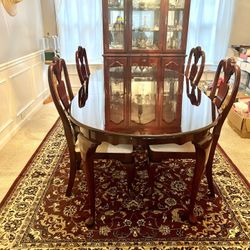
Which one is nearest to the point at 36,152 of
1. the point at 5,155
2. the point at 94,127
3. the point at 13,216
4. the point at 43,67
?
the point at 5,155

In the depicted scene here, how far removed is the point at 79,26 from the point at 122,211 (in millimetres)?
3670

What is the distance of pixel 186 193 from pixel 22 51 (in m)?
2.80

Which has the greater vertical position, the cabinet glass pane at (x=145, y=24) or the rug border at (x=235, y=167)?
the cabinet glass pane at (x=145, y=24)

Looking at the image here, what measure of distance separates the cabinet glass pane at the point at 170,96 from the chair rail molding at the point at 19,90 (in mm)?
1801

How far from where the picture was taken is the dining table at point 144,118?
1400 millimetres

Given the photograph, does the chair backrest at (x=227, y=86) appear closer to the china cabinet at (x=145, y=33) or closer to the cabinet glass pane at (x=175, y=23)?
the china cabinet at (x=145, y=33)

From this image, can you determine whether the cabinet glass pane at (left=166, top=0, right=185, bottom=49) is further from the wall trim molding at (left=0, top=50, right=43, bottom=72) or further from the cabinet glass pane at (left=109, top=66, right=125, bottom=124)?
the wall trim molding at (left=0, top=50, right=43, bottom=72)

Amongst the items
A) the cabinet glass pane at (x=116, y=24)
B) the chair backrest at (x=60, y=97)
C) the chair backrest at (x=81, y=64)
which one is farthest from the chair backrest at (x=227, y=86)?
the cabinet glass pane at (x=116, y=24)

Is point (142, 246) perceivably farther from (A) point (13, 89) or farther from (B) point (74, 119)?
(A) point (13, 89)

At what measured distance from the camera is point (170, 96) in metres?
2.01

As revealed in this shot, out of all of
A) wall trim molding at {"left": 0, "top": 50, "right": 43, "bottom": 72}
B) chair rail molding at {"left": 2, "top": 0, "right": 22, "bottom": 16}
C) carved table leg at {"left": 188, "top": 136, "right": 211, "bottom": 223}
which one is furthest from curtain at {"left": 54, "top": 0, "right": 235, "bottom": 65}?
carved table leg at {"left": 188, "top": 136, "right": 211, "bottom": 223}

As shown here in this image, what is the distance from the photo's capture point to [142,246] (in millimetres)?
1535

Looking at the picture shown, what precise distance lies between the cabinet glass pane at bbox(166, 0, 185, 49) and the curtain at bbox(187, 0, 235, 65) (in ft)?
2.16

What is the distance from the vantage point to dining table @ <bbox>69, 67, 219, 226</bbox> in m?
1.40
